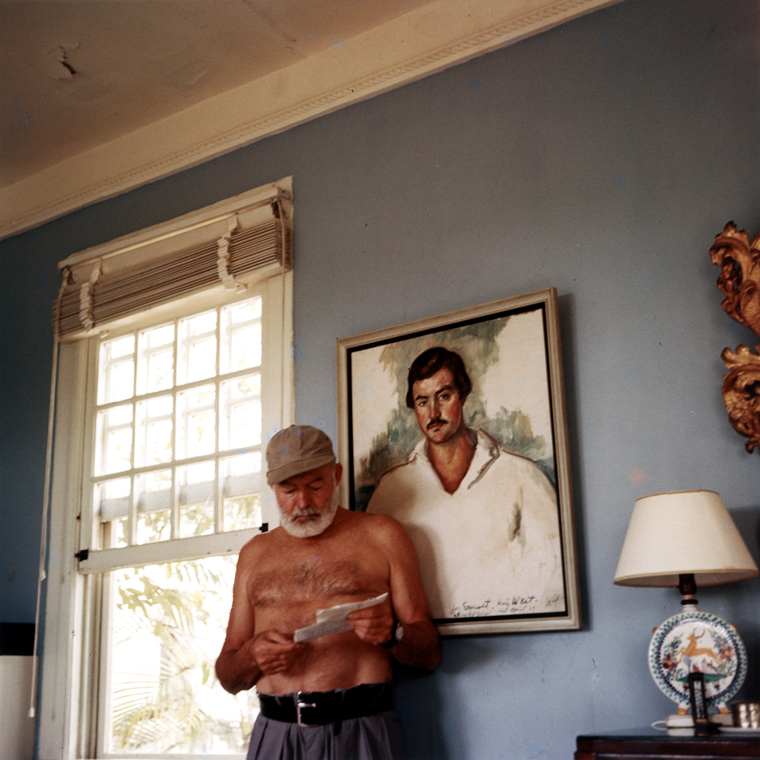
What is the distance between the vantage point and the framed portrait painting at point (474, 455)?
2928 mm

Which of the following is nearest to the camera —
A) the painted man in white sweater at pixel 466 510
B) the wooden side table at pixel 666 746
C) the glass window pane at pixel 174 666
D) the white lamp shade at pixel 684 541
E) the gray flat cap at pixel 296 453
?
the wooden side table at pixel 666 746

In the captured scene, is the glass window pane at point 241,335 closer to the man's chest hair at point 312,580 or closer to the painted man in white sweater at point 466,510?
the painted man in white sweater at point 466,510

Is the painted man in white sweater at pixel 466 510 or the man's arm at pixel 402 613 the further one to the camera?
the painted man in white sweater at pixel 466 510

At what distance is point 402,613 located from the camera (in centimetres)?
295

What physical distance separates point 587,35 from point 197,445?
2.33 m

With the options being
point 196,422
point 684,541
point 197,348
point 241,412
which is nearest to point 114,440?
point 196,422

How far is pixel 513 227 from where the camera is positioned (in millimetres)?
3305

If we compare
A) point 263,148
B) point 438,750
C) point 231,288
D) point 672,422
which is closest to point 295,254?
point 231,288

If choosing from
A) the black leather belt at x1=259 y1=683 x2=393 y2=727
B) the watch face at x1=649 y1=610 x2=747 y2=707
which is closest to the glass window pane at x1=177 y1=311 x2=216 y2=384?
the black leather belt at x1=259 y1=683 x2=393 y2=727

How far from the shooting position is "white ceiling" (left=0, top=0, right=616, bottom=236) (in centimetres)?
364

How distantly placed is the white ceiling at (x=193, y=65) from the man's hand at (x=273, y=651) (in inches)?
89.0

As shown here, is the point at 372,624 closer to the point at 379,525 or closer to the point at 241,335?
the point at 379,525

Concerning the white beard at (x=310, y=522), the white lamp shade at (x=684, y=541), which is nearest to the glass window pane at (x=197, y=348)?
the white beard at (x=310, y=522)

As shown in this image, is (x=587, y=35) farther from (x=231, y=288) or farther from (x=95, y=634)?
(x=95, y=634)
